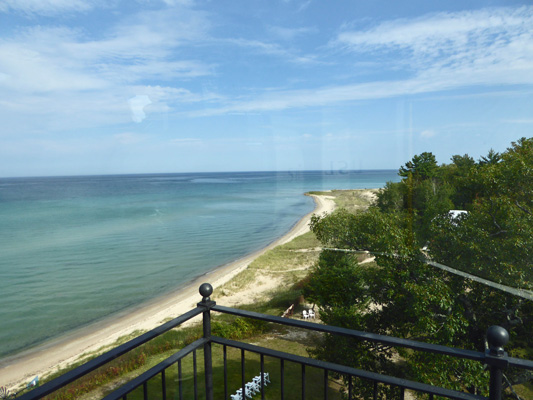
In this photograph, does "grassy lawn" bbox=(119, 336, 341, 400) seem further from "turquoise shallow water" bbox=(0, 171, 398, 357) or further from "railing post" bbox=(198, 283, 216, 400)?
"turquoise shallow water" bbox=(0, 171, 398, 357)

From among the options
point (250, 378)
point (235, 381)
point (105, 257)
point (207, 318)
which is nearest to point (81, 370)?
point (207, 318)

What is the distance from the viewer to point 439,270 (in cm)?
502

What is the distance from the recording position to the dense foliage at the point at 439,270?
4.39m

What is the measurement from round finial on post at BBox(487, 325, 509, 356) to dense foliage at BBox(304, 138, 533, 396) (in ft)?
11.7

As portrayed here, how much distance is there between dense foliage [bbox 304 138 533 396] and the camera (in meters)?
4.39

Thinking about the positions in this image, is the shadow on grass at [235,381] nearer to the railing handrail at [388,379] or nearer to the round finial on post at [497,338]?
the railing handrail at [388,379]

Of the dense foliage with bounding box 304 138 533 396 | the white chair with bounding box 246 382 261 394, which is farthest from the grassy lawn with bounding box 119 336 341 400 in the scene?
the dense foliage with bounding box 304 138 533 396

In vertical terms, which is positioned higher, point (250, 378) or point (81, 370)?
point (81, 370)

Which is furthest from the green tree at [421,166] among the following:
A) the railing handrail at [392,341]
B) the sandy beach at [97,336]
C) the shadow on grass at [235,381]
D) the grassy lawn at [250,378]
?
the railing handrail at [392,341]

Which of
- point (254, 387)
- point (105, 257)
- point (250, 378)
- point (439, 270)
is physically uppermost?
point (439, 270)

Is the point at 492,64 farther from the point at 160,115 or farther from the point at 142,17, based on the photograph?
the point at 160,115

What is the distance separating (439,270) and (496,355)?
168 inches

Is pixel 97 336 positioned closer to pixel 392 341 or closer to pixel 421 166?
pixel 421 166

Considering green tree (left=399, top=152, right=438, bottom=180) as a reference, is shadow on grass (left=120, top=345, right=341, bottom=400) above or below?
below
